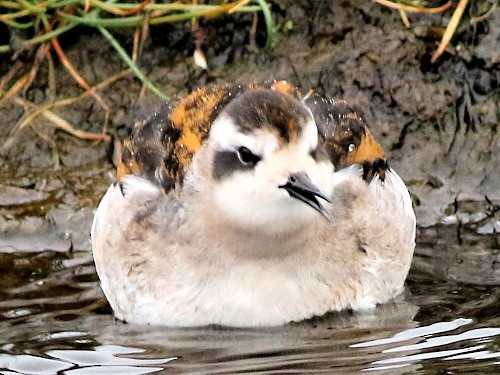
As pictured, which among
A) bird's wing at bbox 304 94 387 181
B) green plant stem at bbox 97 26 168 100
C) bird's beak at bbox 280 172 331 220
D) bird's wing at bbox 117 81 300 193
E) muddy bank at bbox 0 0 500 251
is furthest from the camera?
green plant stem at bbox 97 26 168 100

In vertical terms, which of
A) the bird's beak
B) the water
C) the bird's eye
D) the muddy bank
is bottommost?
the water

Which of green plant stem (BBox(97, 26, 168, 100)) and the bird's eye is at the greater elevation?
green plant stem (BBox(97, 26, 168, 100))

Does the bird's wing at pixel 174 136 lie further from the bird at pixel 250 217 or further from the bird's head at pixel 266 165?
the bird's head at pixel 266 165

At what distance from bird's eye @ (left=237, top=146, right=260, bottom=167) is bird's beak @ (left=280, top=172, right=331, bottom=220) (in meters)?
0.21

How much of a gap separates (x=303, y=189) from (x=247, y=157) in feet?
1.27

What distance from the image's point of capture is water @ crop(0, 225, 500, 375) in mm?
6176

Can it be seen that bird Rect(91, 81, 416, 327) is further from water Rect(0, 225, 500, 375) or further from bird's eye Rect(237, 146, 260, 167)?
water Rect(0, 225, 500, 375)

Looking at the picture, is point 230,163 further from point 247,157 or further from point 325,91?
point 325,91

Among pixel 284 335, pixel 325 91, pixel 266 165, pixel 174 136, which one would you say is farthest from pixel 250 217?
pixel 325 91

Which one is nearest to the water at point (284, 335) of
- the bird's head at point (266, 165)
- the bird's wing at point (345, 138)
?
the bird's head at point (266, 165)

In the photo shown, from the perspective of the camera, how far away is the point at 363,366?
6.05m

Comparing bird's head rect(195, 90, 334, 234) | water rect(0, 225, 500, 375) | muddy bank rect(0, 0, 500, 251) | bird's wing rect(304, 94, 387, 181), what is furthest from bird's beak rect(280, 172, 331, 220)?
muddy bank rect(0, 0, 500, 251)

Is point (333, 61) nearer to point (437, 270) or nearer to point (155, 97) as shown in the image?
point (155, 97)

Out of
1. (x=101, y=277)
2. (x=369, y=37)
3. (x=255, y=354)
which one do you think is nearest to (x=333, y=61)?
(x=369, y=37)
